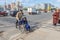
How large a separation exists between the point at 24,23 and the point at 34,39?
4757 millimetres

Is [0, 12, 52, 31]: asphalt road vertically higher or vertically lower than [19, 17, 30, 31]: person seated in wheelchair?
lower

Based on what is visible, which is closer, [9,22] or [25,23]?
[25,23]

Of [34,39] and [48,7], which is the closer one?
[34,39]

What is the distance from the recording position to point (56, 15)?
24297mm

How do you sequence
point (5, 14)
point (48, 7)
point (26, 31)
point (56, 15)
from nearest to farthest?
point (26, 31)
point (56, 15)
point (5, 14)
point (48, 7)

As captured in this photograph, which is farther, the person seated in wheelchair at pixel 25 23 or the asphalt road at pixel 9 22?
the asphalt road at pixel 9 22

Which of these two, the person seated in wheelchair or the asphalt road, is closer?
the person seated in wheelchair

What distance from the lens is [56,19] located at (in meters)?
24.4

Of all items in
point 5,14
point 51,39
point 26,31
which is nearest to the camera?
point 51,39

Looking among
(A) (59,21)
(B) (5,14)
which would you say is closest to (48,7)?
(B) (5,14)

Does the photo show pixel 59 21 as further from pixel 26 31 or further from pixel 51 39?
pixel 51 39

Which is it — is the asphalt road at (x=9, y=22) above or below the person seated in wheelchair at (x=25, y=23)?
below

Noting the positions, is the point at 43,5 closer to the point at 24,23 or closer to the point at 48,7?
the point at 48,7

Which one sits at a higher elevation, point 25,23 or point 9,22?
point 25,23
